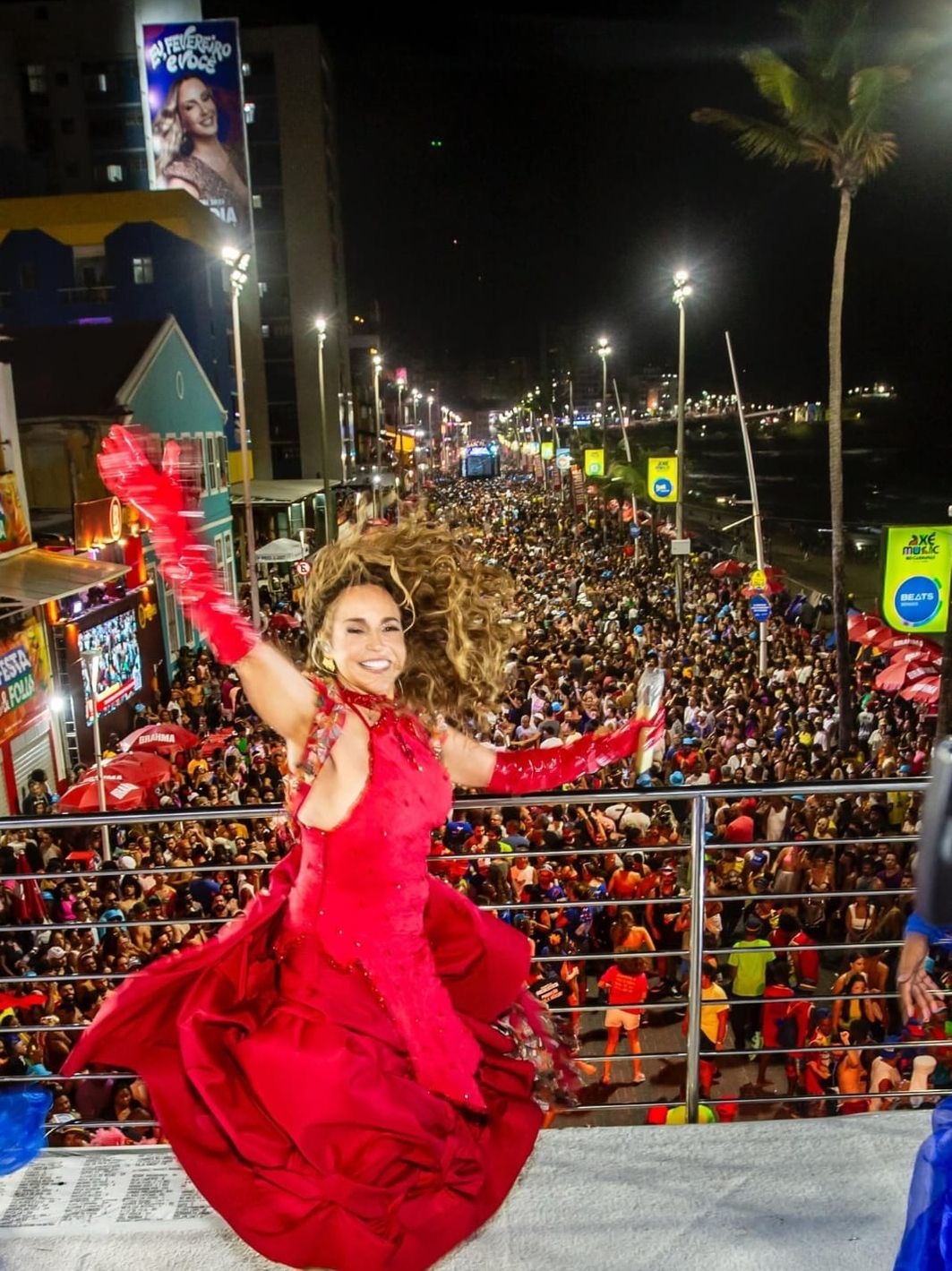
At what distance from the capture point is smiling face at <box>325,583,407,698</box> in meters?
2.38

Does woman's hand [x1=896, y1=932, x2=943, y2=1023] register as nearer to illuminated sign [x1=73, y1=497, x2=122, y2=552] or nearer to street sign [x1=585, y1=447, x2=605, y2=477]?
illuminated sign [x1=73, y1=497, x2=122, y2=552]

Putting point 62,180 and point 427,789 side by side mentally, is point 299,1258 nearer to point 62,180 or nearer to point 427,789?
point 427,789

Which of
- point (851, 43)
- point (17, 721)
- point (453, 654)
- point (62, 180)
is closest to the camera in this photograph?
point (453, 654)

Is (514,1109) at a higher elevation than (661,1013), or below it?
higher

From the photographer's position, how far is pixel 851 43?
1434 centimetres

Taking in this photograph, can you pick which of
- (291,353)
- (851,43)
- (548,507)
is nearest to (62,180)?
(291,353)

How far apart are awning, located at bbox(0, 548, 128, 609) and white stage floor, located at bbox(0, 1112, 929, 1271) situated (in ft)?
31.3

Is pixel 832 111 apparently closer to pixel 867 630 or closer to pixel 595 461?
pixel 867 630

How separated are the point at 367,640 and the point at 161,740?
9.03m

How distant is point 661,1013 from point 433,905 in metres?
5.15

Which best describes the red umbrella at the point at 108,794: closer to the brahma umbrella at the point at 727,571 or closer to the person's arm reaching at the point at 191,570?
the person's arm reaching at the point at 191,570

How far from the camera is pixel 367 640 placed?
2381mm

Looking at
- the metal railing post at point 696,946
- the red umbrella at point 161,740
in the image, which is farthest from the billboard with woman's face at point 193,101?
the metal railing post at point 696,946

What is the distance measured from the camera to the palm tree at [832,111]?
14.3m
